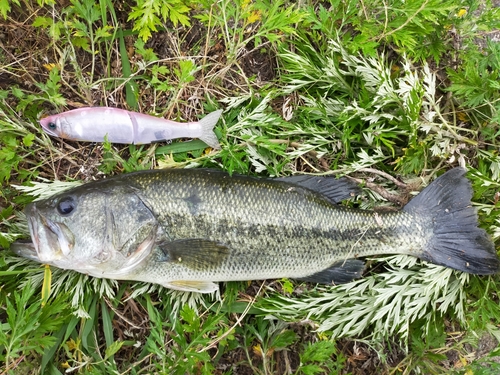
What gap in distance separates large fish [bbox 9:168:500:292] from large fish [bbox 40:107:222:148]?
429 millimetres

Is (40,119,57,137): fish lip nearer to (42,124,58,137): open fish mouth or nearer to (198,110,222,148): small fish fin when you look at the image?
(42,124,58,137): open fish mouth

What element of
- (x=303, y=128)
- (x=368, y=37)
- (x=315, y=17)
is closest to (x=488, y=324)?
(x=303, y=128)

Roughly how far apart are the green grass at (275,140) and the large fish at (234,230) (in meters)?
0.20

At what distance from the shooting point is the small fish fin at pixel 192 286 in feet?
11.3

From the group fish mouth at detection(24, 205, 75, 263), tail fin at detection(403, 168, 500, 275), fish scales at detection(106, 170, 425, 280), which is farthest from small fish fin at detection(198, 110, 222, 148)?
tail fin at detection(403, 168, 500, 275)

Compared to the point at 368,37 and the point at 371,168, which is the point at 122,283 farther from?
the point at 368,37

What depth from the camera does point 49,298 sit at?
11.4 feet

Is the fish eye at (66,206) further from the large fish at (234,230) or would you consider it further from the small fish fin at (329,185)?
the small fish fin at (329,185)

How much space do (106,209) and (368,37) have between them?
265 centimetres

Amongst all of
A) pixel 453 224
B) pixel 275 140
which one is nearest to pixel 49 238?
pixel 275 140

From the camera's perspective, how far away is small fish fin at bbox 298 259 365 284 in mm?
3547

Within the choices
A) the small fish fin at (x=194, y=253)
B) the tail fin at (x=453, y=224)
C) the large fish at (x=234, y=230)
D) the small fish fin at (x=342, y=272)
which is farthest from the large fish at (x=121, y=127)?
the tail fin at (x=453, y=224)

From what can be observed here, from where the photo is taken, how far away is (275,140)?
3.70m

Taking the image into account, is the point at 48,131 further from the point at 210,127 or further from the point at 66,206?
the point at 210,127
